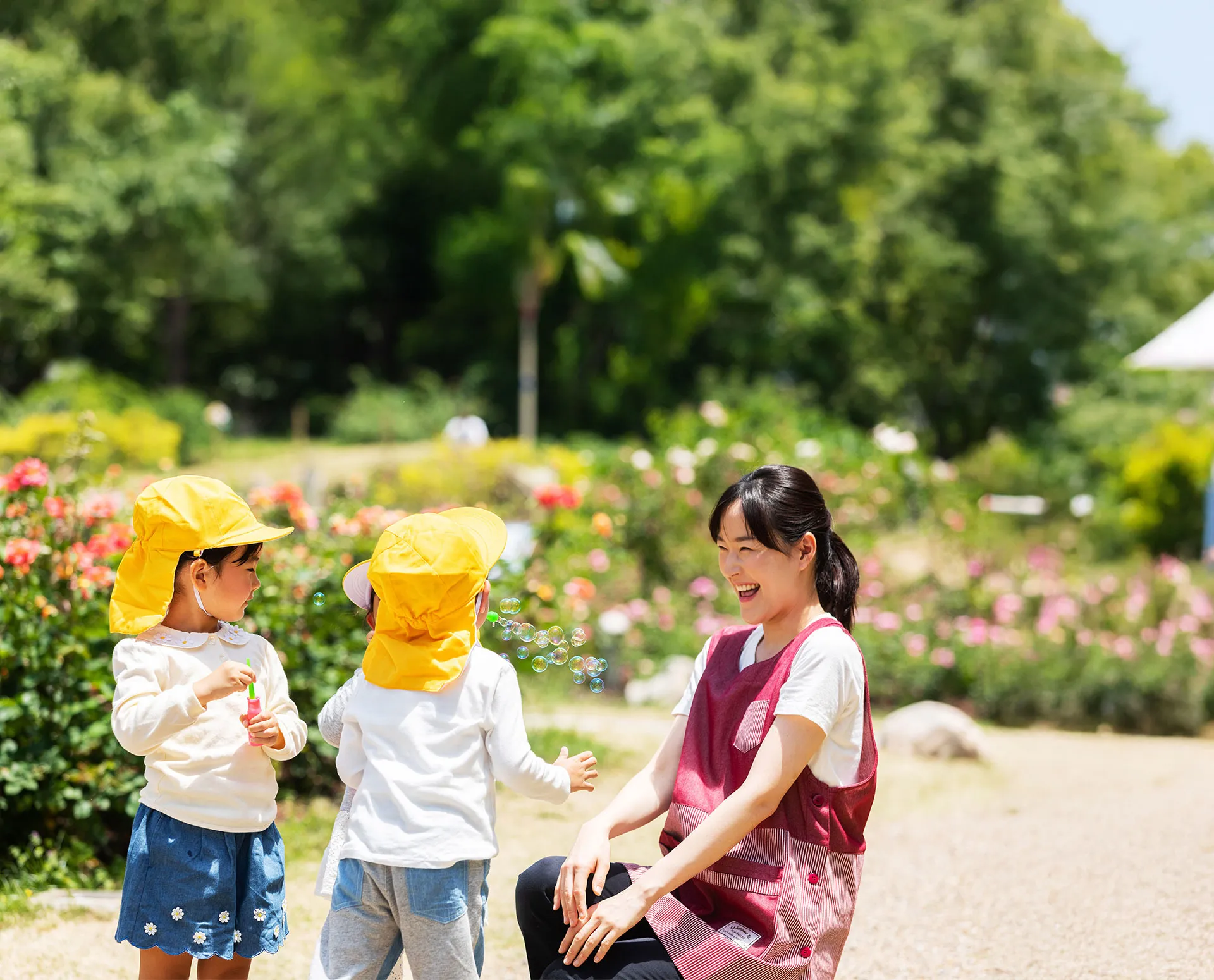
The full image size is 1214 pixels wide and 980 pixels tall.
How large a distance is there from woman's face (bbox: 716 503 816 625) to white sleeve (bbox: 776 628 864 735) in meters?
0.12

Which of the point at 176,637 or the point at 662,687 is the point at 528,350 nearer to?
the point at 662,687

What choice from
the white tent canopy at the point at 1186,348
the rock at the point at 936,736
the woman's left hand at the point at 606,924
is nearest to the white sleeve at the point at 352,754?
the woman's left hand at the point at 606,924

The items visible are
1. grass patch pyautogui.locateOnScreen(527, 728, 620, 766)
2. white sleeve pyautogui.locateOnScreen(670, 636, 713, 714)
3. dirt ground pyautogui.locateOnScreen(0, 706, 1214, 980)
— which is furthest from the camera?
grass patch pyautogui.locateOnScreen(527, 728, 620, 766)

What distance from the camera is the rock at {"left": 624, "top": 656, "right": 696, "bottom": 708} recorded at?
24.1 ft

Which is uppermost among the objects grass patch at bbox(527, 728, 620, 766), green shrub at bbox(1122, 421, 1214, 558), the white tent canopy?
the white tent canopy

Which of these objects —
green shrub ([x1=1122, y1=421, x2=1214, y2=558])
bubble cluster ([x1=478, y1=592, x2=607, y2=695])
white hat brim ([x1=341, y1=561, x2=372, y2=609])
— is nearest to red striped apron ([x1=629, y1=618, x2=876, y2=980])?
bubble cluster ([x1=478, y1=592, x2=607, y2=695])

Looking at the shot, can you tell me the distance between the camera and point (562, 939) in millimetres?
2338

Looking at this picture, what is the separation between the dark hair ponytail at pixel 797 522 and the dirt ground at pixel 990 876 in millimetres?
1632

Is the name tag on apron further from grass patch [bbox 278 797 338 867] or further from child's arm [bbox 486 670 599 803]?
grass patch [bbox 278 797 338 867]

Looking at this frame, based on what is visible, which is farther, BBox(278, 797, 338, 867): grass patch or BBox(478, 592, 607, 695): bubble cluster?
BBox(278, 797, 338, 867): grass patch

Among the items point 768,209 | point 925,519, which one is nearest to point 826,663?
point 925,519

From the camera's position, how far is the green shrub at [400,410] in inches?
906

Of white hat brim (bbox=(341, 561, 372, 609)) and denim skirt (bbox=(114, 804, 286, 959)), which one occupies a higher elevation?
white hat brim (bbox=(341, 561, 372, 609))

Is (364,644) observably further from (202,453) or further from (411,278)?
(411,278)
